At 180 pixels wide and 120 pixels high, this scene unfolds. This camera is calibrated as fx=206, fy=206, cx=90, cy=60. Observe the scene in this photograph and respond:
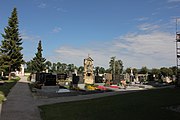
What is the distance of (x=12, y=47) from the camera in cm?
4378

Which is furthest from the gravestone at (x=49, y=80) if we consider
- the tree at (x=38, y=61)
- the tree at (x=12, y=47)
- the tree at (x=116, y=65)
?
the tree at (x=116, y=65)

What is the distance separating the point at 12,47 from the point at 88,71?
19.1 m

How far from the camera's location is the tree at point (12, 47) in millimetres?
42688

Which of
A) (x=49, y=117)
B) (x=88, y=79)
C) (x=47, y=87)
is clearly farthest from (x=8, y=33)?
(x=49, y=117)

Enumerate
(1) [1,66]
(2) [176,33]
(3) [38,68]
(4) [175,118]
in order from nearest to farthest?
(4) [175,118]
(2) [176,33]
(1) [1,66]
(3) [38,68]

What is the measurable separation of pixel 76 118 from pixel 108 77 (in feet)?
89.6

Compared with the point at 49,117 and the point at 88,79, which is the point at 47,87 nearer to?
the point at 88,79

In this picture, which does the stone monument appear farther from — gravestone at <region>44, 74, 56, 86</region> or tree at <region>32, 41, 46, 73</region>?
tree at <region>32, 41, 46, 73</region>

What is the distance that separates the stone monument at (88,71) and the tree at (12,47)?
1715 cm

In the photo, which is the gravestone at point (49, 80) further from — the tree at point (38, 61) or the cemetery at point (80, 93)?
the tree at point (38, 61)

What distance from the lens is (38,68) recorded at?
6066 centimetres

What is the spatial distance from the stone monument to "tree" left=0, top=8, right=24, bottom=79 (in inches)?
675

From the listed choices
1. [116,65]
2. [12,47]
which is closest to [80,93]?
[12,47]

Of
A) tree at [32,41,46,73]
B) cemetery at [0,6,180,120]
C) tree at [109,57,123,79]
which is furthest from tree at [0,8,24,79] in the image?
tree at [109,57,123,79]
